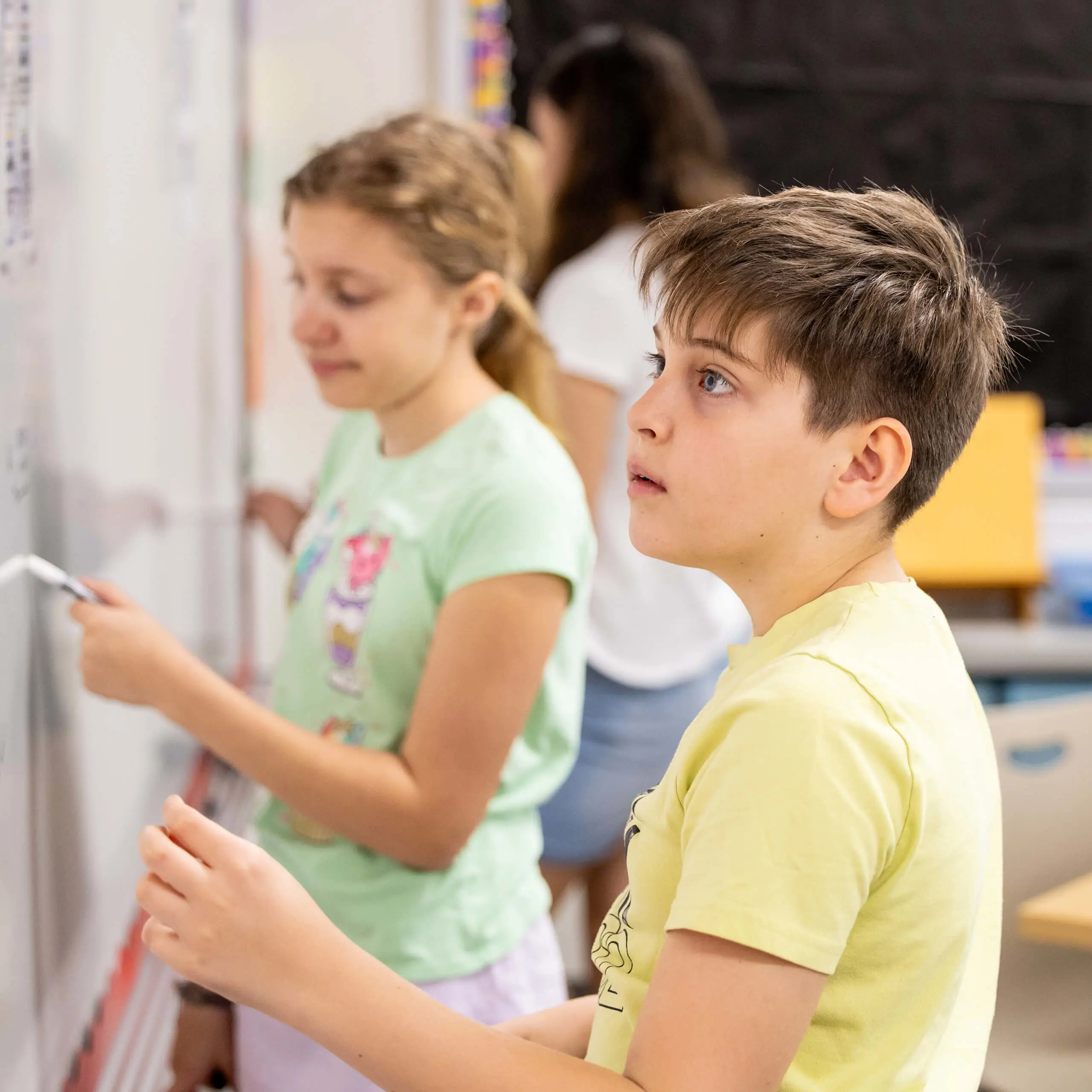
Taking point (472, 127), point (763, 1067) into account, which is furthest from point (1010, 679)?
point (763, 1067)

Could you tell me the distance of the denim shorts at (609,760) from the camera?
1.59m

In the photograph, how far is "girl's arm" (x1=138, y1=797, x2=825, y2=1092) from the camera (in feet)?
1.74

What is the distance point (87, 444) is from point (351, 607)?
254 mm

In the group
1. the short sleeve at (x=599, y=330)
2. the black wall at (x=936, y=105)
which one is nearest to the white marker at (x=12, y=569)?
the short sleeve at (x=599, y=330)

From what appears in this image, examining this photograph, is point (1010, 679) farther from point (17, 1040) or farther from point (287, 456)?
point (17, 1040)

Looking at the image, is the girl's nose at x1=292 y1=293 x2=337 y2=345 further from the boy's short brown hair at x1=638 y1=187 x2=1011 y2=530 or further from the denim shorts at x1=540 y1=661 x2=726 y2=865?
the denim shorts at x1=540 y1=661 x2=726 y2=865

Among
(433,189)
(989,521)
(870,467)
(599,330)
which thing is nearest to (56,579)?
(433,189)

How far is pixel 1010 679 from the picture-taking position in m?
2.40

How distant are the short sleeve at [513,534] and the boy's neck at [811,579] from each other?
0.89ft

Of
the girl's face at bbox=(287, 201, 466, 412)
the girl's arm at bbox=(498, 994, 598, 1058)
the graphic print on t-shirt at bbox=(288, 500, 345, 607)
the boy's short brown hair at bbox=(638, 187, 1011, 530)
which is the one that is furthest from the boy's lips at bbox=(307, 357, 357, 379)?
the girl's arm at bbox=(498, 994, 598, 1058)

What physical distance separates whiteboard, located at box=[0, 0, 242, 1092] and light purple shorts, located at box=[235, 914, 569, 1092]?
13 centimetres

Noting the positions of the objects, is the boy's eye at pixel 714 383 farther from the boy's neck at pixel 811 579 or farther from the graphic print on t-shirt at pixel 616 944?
the graphic print on t-shirt at pixel 616 944

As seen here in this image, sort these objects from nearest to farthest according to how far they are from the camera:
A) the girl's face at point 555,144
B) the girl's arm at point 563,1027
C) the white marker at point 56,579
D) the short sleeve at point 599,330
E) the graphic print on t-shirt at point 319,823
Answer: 1. the girl's arm at point 563,1027
2. the white marker at point 56,579
3. the graphic print on t-shirt at point 319,823
4. the short sleeve at point 599,330
5. the girl's face at point 555,144

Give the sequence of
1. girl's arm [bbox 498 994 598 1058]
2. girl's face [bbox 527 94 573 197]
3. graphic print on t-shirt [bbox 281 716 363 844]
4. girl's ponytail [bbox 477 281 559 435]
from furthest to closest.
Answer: girl's face [bbox 527 94 573 197]
girl's ponytail [bbox 477 281 559 435]
graphic print on t-shirt [bbox 281 716 363 844]
girl's arm [bbox 498 994 598 1058]
